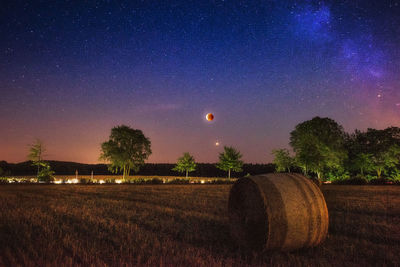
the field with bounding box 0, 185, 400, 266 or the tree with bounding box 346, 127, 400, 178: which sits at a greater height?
the tree with bounding box 346, 127, 400, 178

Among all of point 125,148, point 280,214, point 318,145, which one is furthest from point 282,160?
point 280,214

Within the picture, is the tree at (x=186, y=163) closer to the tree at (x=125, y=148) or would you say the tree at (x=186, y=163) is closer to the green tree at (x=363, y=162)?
the tree at (x=125, y=148)

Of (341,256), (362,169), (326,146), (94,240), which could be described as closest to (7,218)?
(94,240)

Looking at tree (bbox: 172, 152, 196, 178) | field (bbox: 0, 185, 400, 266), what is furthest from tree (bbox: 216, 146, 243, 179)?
field (bbox: 0, 185, 400, 266)

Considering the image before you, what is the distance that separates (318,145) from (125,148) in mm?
39813

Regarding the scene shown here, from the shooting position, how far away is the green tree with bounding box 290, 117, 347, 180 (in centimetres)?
5831

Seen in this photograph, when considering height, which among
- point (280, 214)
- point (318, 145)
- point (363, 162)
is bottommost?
point (280, 214)

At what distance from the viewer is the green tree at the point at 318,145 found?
58312 mm

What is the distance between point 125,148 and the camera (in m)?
67.4

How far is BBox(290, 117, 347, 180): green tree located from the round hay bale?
54859 mm

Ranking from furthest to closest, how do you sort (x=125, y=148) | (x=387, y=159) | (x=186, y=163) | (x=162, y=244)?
1. (x=186, y=163)
2. (x=125, y=148)
3. (x=387, y=159)
4. (x=162, y=244)

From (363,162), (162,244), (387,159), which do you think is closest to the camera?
(162,244)

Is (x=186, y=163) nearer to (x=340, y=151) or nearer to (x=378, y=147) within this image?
(x=340, y=151)

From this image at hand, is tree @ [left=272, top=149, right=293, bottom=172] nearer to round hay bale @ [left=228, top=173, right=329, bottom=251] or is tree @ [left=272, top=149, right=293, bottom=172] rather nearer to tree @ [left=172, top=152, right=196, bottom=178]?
tree @ [left=172, top=152, right=196, bottom=178]
